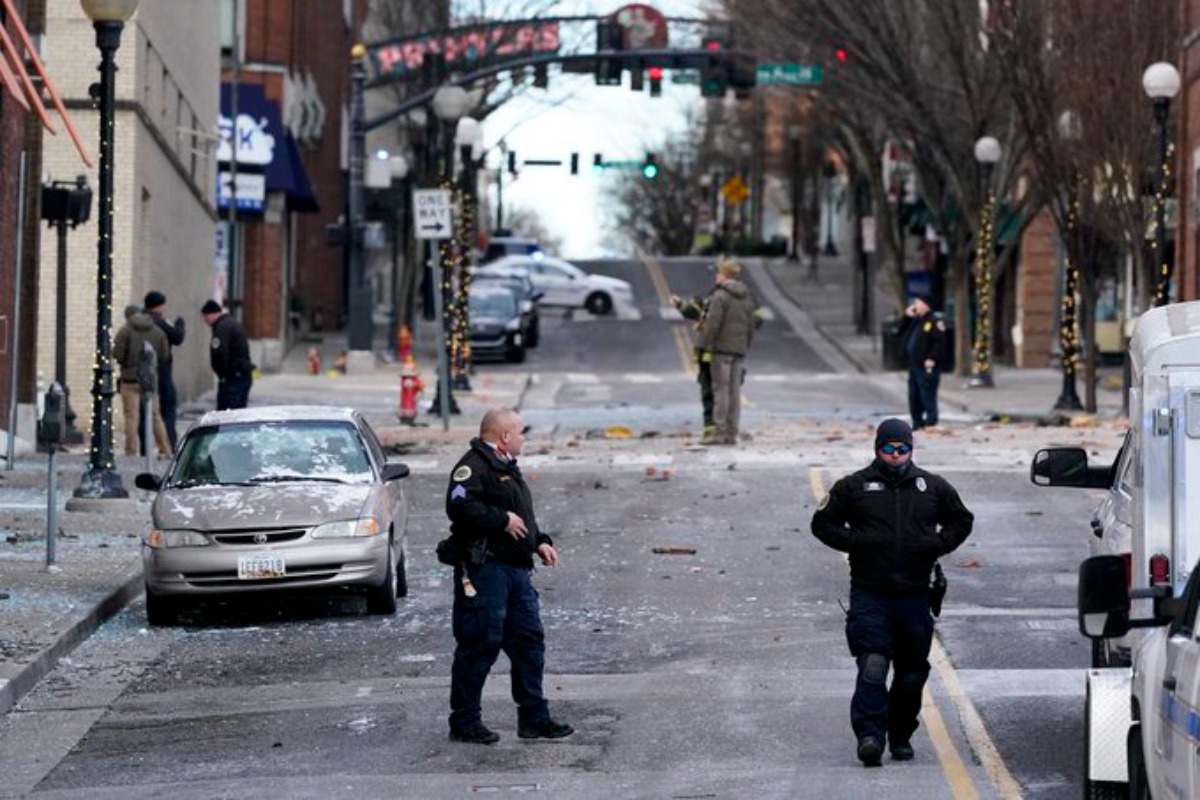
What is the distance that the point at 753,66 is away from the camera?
2084 inches

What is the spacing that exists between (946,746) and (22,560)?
9.53m

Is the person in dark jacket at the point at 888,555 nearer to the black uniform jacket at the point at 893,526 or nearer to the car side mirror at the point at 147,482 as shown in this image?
the black uniform jacket at the point at 893,526

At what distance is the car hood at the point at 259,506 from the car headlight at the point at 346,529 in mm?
47

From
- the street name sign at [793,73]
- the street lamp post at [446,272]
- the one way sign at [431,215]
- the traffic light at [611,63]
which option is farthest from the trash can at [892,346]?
the one way sign at [431,215]

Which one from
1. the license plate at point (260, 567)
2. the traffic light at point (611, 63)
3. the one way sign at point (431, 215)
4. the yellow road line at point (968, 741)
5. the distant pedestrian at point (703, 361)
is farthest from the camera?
the traffic light at point (611, 63)

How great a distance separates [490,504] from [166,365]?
675 inches

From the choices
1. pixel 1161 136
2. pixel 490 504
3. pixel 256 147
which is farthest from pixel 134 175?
pixel 490 504

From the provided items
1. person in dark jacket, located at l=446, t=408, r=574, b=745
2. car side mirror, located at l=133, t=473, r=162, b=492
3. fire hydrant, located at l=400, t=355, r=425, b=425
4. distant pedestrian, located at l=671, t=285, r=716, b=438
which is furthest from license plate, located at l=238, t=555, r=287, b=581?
fire hydrant, located at l=400, t=355, r=425, b=425

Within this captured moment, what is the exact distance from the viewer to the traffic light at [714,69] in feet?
172

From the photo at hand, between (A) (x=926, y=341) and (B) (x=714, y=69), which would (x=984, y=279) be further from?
(A) (x=926, y=341)

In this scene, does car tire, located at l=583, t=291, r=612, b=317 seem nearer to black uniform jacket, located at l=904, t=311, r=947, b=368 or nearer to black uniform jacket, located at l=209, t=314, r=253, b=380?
black uniform jacket, located at l=904, t=311, r=947, b=368

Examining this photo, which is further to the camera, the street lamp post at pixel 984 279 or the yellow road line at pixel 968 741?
the street lamp post at pixel 984 279

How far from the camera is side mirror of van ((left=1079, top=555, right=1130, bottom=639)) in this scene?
8.24 meters

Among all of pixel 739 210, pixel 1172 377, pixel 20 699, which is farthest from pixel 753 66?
pixel 739 210
